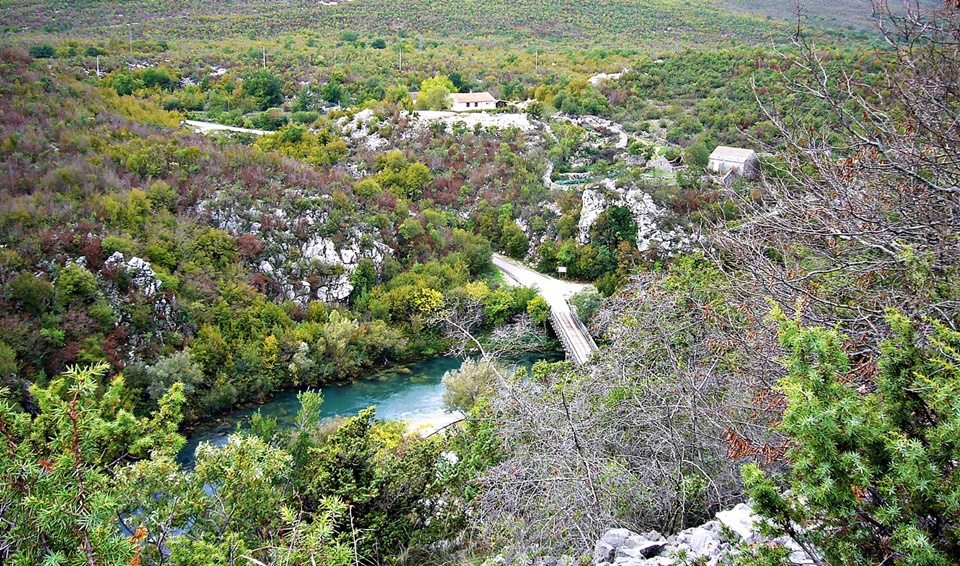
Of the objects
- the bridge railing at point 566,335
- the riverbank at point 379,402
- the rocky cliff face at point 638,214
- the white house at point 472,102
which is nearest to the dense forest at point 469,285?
the rocky cliff face at point 638,214

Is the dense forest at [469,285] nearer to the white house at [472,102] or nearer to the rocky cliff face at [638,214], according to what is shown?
the rocky cliff face at [638,214]

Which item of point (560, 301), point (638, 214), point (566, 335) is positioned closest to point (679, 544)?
point (566, 335)

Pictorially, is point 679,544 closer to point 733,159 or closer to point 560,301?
point 560,301

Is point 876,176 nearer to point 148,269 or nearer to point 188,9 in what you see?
point 148,269

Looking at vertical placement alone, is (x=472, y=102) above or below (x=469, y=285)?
above

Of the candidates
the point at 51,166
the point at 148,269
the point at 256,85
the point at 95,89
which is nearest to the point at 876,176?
the point at 148,269

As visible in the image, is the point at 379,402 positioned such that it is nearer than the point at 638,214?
Yes
